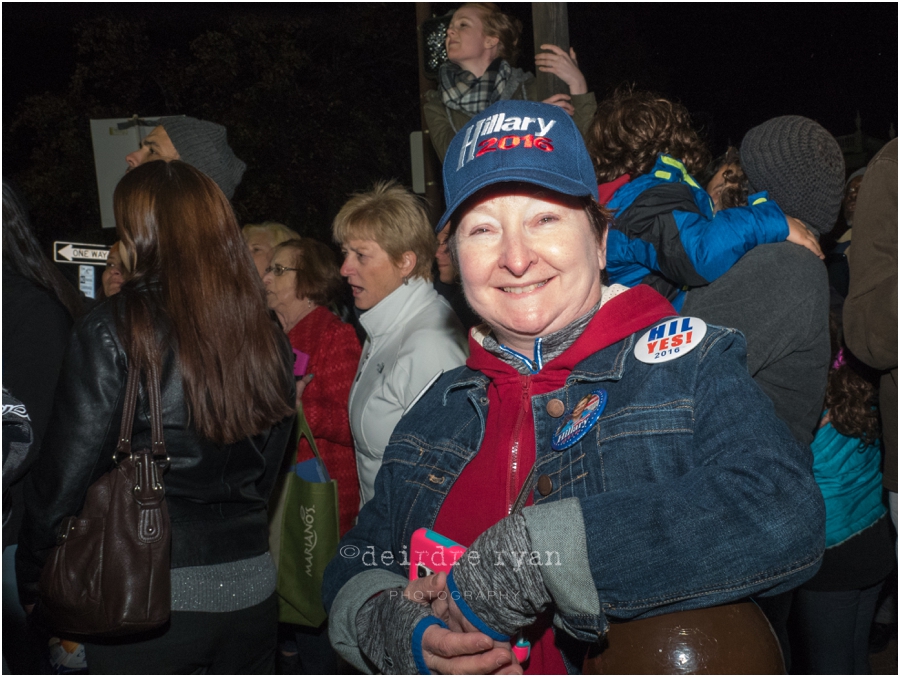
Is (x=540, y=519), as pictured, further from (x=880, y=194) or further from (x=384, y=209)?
(x=384, y=209)

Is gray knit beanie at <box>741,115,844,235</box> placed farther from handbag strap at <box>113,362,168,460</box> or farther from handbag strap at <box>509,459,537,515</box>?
handbag strap at <box>113,362,168,460</box>

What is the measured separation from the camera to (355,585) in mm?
1859

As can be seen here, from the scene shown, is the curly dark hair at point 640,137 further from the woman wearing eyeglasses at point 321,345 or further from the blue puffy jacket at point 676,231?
the woman wearing eyeglasses at point 321,345

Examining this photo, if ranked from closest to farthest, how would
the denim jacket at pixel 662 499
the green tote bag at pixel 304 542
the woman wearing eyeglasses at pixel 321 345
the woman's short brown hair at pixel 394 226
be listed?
the denim jacket at pixel 662 499 < the green tote bag at pixel 304 542 < the woman's short brown hair at pixel 394 226 < the woman wearing eyeglasses at pixel 321 345

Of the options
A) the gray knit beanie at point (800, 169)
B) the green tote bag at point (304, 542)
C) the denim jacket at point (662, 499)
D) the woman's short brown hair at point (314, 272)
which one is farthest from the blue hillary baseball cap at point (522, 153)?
the woman's short brown hair at point (314, 272)

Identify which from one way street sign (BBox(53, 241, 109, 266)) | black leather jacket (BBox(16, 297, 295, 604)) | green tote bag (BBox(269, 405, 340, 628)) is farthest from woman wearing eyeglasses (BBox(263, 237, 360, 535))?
one way street sign (BBox(53, 241, 109, 266))

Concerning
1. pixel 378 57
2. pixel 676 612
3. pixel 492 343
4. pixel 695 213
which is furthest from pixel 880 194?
pixel 378 57

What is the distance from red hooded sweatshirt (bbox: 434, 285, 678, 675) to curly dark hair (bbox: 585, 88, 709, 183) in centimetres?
135

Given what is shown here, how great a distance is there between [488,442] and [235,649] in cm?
139

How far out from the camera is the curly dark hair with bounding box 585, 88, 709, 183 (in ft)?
9.95

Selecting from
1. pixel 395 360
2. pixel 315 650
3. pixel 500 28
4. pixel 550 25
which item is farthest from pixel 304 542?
pixel 500 28

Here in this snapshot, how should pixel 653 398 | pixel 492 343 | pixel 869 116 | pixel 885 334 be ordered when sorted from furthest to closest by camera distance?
1. pixel 869 116
2. pixel 885 334
3. pixel 492 343
4. pixel 653 398

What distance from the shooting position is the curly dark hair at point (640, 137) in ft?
9.95

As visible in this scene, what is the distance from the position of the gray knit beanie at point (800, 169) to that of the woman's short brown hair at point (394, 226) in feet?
6.14
